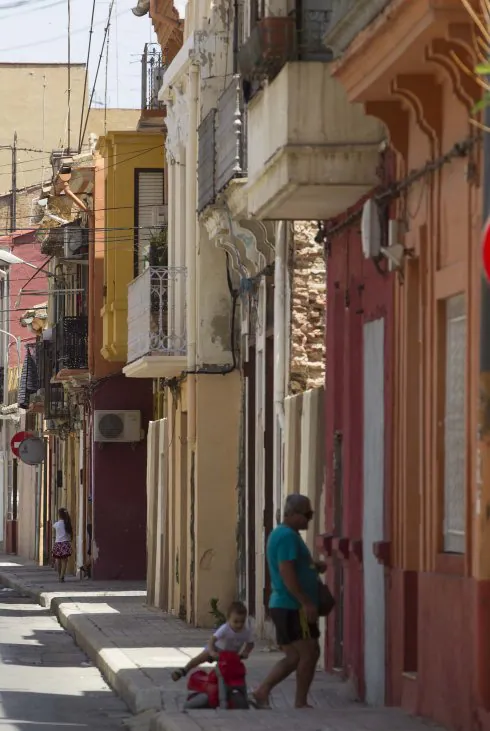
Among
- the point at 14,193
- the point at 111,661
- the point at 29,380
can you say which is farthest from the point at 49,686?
the point at 14,193

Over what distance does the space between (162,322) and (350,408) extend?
1129 centimetres

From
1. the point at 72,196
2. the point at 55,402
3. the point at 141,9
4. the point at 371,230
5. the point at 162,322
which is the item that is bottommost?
the point at 55,402

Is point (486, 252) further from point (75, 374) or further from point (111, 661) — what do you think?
point (75, 374)

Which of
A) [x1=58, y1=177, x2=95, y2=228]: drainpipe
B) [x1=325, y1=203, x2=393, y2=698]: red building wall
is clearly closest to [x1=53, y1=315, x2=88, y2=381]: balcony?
[x1=58, y1=177, x2=95, y2=228]: drainpipe

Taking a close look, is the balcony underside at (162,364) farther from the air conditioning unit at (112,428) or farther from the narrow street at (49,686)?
the air conditioning unit at (112,428)

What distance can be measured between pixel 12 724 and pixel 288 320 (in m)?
6.65

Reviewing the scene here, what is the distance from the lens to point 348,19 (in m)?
12.4

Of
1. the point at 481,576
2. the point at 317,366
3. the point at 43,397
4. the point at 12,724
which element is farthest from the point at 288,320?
the point at 43,397

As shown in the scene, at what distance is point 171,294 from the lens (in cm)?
2611

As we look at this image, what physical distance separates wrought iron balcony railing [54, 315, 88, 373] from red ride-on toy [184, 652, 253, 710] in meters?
25.5

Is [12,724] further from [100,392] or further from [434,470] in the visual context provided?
[100,392]

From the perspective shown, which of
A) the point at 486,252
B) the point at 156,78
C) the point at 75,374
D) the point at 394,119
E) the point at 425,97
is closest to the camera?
the point at 486,252

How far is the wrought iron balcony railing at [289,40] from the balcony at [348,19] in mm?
1292

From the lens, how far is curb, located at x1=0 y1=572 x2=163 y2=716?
1465 cm
